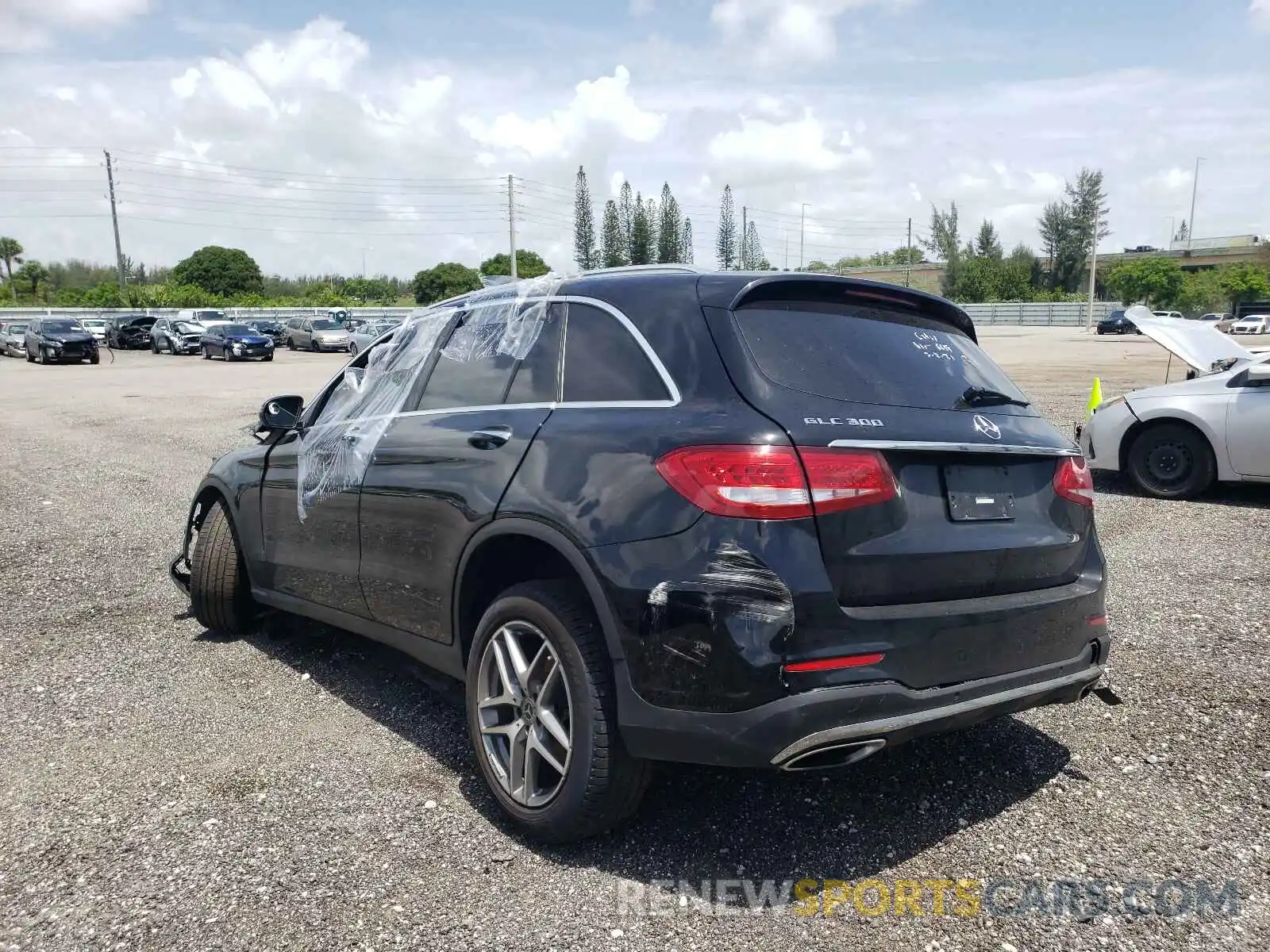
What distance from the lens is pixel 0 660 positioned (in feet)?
16.4

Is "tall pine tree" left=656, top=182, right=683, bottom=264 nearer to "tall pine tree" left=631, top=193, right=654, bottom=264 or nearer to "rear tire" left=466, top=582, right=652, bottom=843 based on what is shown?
"tall pine tree" left=631, top=193, right=654, bottom=264

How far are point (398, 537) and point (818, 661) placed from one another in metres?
1.81

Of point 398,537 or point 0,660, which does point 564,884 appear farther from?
point 0,660

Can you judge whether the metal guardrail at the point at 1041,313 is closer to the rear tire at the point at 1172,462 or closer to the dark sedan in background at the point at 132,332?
the dark sedan in background at the point at 132,332

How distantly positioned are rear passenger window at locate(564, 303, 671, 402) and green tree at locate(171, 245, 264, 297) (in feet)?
370

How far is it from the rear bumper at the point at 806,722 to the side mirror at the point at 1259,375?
665 cm

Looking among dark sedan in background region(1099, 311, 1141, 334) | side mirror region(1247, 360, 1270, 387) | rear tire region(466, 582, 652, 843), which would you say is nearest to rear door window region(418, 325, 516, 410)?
rear tire region(466, 582, 652, 843)

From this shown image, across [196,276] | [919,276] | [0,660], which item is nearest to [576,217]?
[919,276]

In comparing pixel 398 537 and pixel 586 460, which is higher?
pixel 586 460

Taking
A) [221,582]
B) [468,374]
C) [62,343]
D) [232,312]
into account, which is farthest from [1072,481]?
[232,312]

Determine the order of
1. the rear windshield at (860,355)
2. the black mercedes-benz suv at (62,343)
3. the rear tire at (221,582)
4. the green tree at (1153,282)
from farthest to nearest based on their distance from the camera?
the green tree at (1153,282)
the black mercedes-benz suv at (62,343)
the rear tire at (221,582)
the rear windshield at (860,355)

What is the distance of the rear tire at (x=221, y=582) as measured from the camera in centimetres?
520

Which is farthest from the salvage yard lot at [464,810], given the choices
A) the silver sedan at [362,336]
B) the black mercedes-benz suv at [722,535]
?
the silver sedan at [362,336]

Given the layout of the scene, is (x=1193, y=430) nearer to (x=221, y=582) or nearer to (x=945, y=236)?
(x=221, y=582)
